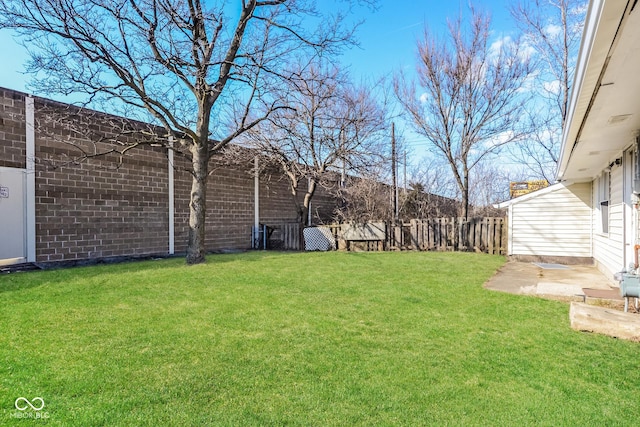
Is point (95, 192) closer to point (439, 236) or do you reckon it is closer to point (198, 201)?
point (198, 201)

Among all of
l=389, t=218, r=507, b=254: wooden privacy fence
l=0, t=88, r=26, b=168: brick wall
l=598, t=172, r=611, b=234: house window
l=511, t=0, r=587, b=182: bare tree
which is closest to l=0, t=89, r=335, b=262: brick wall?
l=0, t=88, r=26, b=168: brick wall

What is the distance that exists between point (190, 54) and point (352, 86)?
7.52 m

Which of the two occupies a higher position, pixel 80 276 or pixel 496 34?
pixel 496 34

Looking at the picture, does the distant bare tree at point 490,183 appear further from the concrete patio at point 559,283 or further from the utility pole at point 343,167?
the concrete patio at point 559,283

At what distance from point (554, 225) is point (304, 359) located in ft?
29.7

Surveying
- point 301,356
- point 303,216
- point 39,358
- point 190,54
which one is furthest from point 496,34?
point 39,358

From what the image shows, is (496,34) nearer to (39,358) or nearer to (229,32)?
(229,32)

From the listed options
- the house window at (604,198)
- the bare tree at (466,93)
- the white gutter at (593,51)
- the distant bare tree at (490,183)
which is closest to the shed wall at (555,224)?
the house window at (604,198)

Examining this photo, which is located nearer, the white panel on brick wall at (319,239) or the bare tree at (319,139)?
the bare tree at (319,139)

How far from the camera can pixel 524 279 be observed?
6504mm

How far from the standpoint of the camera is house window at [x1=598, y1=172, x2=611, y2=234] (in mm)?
7034

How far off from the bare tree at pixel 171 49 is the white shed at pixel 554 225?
6679 mm

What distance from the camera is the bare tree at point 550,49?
12461 mm

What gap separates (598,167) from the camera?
722 centimetres
